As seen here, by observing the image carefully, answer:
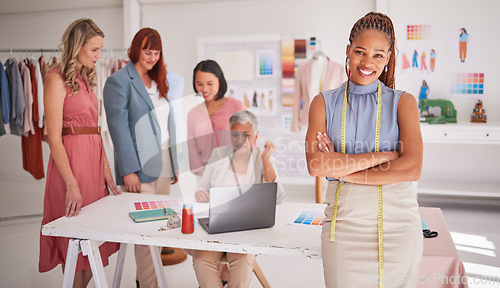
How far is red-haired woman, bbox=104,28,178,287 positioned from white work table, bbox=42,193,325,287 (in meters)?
0.42

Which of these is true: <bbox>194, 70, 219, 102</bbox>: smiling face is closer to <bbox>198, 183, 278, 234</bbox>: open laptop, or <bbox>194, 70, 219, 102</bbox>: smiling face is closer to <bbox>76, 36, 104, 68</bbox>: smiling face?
<bbox>76, 36, 104, 68</bbox>: smiling face

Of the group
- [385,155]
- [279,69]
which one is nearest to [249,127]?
[385,155]

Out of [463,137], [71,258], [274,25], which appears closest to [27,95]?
[274,25]

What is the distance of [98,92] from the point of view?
15.9 ft

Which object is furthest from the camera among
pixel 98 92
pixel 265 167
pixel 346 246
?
pixel 98 92

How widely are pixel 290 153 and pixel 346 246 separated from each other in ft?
12.5

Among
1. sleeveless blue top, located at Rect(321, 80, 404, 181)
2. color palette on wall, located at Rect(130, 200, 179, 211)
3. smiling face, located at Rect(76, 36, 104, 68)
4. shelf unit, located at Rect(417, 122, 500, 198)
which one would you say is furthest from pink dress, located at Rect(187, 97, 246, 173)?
shelf unit, located at Rect(417, 122, 500, 198)

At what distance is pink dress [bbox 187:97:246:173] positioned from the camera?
8.08 feet

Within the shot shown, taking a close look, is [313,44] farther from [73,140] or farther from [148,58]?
[73,140]

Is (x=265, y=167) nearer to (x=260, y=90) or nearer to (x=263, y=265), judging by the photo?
(x=263, y=265)

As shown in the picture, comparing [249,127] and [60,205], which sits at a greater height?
[249,127]

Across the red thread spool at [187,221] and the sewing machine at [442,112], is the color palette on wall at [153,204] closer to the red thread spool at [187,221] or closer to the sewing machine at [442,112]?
the red thread spool at [187,221]

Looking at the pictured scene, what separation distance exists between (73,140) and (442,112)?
12.3ft

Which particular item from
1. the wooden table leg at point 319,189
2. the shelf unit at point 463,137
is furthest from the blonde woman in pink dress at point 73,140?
Result: the shelf unit at point 463,137
